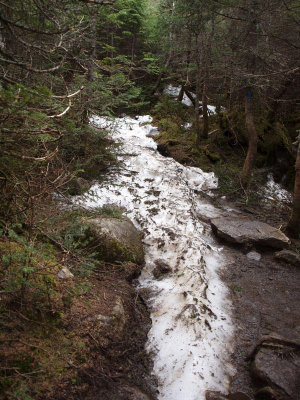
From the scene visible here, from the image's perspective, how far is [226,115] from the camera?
13.7 metres

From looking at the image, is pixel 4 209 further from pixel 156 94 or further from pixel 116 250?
pixel 156 94

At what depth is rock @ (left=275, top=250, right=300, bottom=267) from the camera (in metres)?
6.64

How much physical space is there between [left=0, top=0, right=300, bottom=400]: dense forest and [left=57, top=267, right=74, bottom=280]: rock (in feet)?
0.36

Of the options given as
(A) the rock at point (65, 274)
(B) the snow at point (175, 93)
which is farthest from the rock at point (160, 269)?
(B) the snow at point (175, 93)

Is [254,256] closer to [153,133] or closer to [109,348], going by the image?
[109,348]

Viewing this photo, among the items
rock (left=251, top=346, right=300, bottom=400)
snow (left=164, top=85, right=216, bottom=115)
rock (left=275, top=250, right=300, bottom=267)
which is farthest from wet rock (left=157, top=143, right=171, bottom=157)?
rock (left=251, top=346, right=300, bottom=400)

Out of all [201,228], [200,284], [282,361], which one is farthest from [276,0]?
[282,361]

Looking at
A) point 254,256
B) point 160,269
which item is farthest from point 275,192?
point 160,269

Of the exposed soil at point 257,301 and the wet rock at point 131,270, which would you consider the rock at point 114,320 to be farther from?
the exposed soil at point 257,301

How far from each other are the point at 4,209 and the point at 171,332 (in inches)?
126

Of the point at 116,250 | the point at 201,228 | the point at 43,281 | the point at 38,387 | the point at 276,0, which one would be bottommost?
the point at 201,228

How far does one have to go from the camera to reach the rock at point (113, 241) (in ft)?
16.4

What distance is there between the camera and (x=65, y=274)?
3676 millimetres

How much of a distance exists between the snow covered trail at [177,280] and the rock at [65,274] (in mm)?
1678
